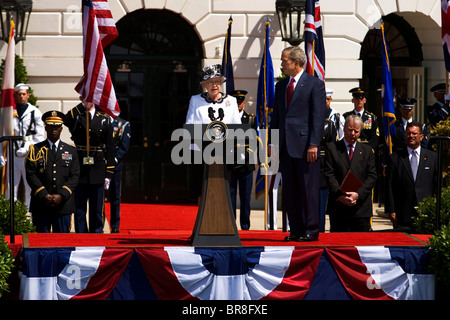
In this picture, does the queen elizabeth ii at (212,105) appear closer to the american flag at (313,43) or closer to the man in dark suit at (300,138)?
the man in dark suit at (300,138)

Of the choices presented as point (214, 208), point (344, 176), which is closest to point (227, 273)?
point (214, 208)

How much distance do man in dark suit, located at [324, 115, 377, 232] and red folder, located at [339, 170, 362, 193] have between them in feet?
0.11

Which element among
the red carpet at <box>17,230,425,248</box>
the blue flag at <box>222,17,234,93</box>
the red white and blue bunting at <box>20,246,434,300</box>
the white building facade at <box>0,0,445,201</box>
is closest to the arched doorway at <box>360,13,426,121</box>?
the white building facade at <box>0,0,445,201</box>

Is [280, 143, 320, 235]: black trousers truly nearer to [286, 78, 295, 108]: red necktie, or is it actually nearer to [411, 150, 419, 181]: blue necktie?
[286, 78, 295, 108]: red necktie

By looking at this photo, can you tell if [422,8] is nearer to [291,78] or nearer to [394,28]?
[394,28]

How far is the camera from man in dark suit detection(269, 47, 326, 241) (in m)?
8.82

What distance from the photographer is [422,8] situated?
16609mm

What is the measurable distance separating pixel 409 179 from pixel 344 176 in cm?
75

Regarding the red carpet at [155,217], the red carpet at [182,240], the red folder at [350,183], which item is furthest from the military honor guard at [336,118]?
the red carpet at [182,240]

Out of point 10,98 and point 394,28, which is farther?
point 394,28

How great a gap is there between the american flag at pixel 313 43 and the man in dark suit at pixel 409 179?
174cm

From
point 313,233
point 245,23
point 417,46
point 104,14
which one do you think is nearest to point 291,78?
point 313,233

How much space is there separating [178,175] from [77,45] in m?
2.89

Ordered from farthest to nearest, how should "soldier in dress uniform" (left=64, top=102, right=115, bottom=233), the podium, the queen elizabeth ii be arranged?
"soldier in dress uniform" (left=64, top=102, right=115, bottom=233) → the queen elizabeth ii → the podium
